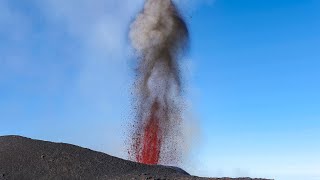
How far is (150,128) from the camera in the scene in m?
61.0

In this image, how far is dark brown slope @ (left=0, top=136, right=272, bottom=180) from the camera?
45.4 m

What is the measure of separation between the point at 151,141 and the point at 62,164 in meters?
15.6

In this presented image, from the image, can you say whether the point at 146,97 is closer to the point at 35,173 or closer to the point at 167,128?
the point at 167,128

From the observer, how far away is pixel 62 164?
47.1 meters

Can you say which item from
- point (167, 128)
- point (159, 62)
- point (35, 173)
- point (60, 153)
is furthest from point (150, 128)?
point (35, 173)

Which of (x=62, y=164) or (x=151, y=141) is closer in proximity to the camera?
(x=62, y=164)

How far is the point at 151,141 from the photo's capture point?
60656 mm

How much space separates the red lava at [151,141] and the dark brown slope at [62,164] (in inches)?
303

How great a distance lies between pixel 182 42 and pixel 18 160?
24414mm

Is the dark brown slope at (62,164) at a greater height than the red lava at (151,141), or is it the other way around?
the red lava at (151,141)

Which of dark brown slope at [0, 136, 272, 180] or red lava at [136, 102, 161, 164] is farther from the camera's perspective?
red lava at [136, 102, 161, 164]

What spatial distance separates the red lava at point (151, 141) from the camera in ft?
196

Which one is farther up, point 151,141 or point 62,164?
point 151,141

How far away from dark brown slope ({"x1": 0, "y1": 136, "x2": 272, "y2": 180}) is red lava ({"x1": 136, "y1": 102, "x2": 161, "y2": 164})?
770cm
